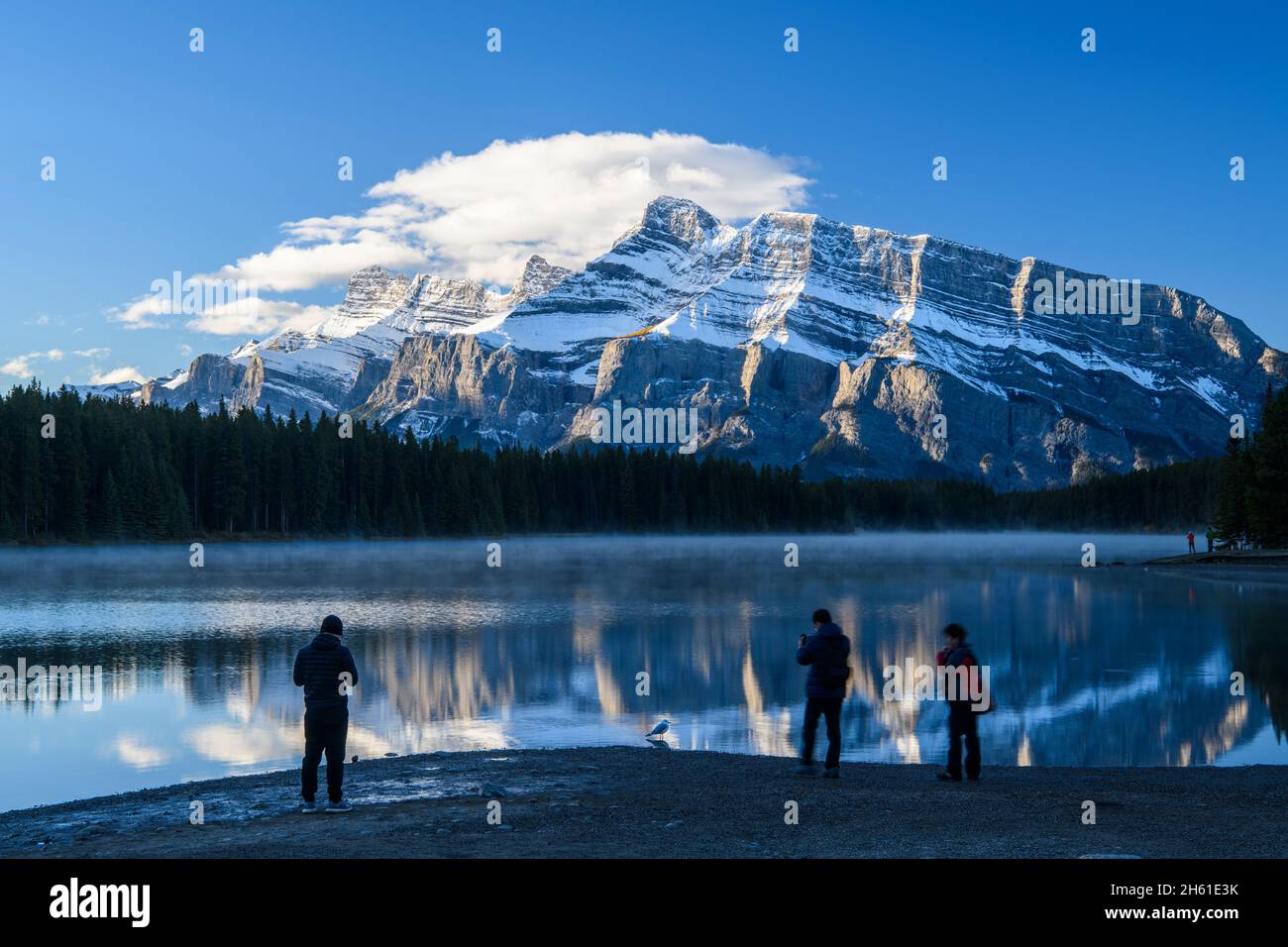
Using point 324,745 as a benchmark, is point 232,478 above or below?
above

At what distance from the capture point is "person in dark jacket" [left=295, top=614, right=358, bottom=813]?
55.8 feet

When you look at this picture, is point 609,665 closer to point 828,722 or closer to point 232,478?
point 828,722

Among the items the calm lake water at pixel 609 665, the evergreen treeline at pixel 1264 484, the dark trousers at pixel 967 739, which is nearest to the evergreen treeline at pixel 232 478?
the evergreen treeline at pixel 1264 484

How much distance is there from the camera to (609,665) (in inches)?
1569

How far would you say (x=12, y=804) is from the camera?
65.1 ft

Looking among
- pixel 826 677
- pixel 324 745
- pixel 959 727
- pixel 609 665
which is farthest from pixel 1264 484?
pixel 324 745

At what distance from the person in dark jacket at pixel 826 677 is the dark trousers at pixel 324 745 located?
7.92m

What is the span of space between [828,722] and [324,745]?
8956 mm

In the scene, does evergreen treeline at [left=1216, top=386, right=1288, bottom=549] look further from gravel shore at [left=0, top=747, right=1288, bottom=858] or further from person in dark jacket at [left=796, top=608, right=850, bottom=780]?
person in dark jacket at [left=796, top=608, right=850, bottom=780]

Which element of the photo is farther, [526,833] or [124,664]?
[124,664]

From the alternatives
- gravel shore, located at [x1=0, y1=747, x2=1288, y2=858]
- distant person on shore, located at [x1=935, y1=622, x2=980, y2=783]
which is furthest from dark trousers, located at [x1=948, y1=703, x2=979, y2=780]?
gravel shore, located at [x1=0, y1=747, x2=1288, y2=858]
